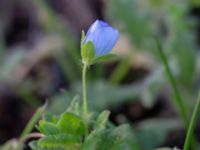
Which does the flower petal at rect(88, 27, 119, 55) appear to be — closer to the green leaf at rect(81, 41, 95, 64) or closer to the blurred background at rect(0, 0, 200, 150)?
the green leaf at rect(81, 41, 95, 64)

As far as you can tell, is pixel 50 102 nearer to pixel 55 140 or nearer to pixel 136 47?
pixel 136 47

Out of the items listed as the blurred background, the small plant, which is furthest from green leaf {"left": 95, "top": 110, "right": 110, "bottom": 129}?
the blurred background

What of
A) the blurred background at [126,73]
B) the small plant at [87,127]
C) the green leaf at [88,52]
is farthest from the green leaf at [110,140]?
the blurred background at [126,73]

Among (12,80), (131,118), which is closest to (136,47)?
(131,118)

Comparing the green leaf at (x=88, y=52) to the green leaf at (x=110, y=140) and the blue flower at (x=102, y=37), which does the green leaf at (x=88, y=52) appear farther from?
the green leaf at (x=110, y=140)

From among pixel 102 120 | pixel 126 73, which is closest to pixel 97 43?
pixel 102 120

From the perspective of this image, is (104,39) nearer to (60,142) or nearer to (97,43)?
(97,43)
